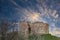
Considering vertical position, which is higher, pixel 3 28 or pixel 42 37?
pixel 3 28

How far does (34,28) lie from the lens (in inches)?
192

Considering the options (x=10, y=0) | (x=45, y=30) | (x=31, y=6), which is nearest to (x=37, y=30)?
(x=45, y=30)

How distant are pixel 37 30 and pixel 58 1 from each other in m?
0.77

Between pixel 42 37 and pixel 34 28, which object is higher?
pixel 34 28

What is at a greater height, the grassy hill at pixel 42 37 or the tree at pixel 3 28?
the tree at pixel 3 28

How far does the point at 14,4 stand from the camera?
4.92 metres

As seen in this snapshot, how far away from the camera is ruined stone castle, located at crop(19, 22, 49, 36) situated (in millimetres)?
4863

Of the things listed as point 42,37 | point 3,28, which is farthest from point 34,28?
point 3,28

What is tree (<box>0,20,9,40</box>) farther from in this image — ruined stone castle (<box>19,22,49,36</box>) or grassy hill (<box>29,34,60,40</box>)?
grassy hill (<box>29,34,60,40</box>)

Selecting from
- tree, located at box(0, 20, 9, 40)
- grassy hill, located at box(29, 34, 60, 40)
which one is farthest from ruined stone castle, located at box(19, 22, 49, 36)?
tree, located at box(0, 20, 9, 40)

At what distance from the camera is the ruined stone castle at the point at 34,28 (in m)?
4.86

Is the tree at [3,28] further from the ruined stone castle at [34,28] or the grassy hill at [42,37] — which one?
the grassy hill at [42,37]

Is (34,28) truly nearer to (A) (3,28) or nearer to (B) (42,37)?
(B) (42,37)

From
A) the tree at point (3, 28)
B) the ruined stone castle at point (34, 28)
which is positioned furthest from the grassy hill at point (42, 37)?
the tree at point (3, 28)
